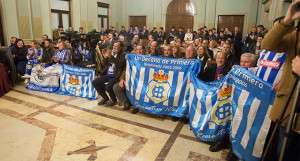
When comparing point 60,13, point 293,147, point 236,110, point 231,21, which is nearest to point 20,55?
point 236,110

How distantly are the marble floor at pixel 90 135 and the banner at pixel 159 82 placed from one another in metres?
0.27

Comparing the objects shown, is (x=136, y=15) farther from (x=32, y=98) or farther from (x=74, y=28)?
(x=32, y=98)

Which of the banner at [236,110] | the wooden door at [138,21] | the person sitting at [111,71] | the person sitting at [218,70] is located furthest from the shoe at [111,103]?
the wooden door at [138,21]

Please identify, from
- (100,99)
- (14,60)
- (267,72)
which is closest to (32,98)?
(100,99)

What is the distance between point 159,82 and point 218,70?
0.93 m

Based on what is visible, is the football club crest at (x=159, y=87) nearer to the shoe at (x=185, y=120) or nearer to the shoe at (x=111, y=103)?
the shoe at (x=185, y=120)

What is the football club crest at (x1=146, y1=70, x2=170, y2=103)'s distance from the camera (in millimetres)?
3217

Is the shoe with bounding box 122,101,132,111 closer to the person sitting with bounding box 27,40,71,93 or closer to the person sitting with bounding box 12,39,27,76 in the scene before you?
the person sitting with bounding box 27,40,71,93

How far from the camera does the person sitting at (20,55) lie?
5.54 meters

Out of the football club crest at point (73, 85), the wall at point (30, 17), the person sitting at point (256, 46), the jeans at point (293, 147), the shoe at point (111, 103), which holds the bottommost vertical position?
the shoe at point (111, 103)

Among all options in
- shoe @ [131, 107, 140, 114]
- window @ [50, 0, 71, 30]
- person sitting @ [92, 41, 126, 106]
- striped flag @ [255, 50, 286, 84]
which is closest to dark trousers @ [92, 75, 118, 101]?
person sitting @ [92, 41, 126, 106]

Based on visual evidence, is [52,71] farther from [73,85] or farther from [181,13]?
[181,13]

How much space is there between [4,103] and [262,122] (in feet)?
15.1

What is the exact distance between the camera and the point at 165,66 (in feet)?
10.4
